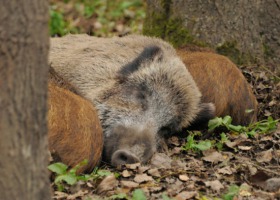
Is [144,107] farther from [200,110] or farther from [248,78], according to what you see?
[248,78]

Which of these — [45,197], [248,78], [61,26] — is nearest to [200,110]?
[248,78]

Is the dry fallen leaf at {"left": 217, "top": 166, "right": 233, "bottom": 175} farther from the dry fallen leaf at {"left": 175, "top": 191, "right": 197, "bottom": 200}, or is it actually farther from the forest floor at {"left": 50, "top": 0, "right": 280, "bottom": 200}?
the dry fallen leaf at {"left": 175, "top": 191, "right": 197, "bottom": 200}

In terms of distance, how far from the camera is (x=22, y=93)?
3672 mm

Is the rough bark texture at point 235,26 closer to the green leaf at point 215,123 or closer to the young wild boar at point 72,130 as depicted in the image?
the green leaf at point 215,123

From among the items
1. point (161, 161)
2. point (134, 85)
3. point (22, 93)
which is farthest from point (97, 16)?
point (22, 93)

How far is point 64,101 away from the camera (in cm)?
619

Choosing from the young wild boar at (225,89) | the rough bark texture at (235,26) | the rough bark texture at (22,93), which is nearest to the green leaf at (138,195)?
the rough bark texture at (22,93)

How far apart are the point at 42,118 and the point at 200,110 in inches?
155

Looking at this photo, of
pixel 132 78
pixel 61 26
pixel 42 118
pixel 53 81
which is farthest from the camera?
pixel 61 26

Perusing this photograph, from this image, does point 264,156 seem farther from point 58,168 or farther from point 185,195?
point 58,168

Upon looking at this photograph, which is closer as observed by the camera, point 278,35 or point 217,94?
point 217,94

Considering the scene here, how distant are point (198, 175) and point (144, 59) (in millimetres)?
1904

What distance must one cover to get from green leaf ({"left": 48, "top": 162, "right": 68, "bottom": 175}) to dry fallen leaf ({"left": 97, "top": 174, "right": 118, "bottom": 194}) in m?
0.31

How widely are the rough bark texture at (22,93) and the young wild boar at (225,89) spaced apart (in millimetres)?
4225
